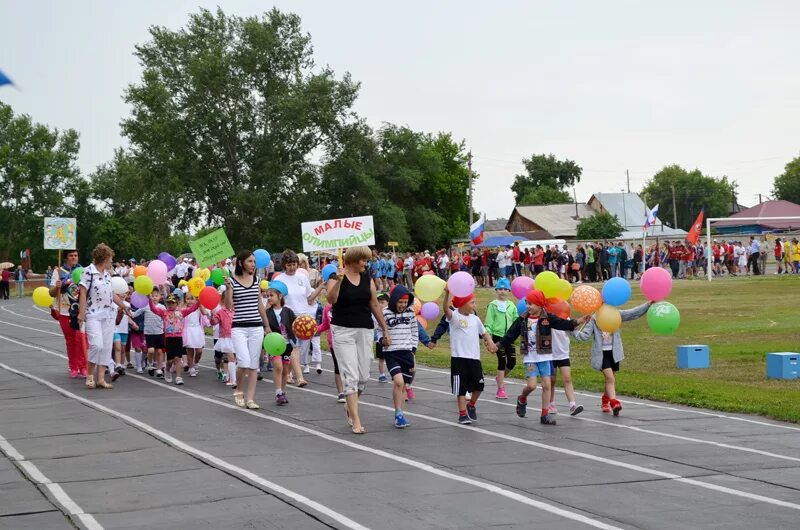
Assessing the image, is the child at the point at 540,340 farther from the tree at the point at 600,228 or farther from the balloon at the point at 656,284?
the tree at the point at 600,228

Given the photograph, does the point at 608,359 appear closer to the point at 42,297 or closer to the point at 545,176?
the point at 42,297

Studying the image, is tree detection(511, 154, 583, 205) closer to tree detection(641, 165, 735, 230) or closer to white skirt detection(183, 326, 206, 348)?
tree detection(641, 165, 735, 230)

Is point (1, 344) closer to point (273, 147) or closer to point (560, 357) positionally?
point (560, 357)

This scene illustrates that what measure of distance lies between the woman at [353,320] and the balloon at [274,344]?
6.87 ft

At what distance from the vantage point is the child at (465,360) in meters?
12.5

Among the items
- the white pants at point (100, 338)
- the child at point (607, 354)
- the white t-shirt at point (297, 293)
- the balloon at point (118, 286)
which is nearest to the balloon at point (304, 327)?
the white t-shirt at point (297, 293)

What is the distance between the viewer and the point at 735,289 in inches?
1578

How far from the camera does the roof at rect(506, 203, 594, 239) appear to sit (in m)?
121

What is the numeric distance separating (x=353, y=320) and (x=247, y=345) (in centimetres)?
247

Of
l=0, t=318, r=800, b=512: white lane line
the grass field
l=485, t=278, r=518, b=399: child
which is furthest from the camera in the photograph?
l=485, t=278, r=518, b=399: child

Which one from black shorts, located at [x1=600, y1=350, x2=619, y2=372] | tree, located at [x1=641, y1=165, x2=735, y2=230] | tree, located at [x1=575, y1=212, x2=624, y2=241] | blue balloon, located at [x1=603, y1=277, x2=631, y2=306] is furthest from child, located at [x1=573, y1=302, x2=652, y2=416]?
tree, located at [x1=641, y1=165, x2=735, y2=230]

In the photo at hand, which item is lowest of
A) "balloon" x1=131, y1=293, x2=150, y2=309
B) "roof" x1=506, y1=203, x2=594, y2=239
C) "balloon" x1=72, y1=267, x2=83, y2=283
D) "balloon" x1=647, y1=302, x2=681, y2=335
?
"balloon" x1=647, y1=302, x2=681, y2=335

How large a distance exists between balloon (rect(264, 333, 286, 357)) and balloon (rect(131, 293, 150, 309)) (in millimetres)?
5187

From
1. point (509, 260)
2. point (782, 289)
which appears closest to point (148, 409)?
point (782, 289)
